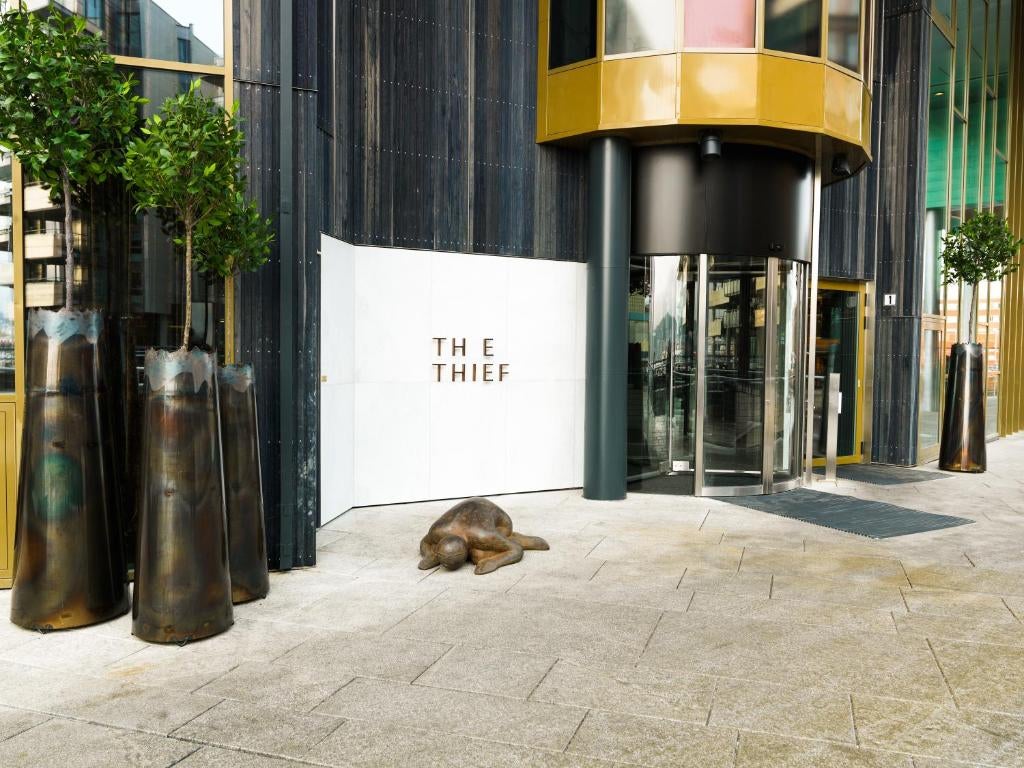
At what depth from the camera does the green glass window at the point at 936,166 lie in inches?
505

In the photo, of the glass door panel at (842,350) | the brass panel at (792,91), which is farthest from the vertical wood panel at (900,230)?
the brass panel at (792,91)

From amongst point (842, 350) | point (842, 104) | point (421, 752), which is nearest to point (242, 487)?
point (421, 752)

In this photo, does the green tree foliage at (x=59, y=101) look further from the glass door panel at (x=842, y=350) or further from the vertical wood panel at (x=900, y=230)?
the vertical wood panel at (x=900, y=230)

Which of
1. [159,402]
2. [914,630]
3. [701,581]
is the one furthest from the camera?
[701,581]

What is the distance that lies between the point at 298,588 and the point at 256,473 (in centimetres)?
87

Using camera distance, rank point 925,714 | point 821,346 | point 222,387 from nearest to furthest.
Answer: point 925,714, point 222,387, point 821,346

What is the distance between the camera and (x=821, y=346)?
12.1m

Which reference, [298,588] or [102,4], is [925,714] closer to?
[298,588]

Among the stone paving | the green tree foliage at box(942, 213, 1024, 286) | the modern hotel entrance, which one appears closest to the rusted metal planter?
the green tree foliage at box(942, 213, 1024, 286)

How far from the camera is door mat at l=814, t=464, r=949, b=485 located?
36.0 ft

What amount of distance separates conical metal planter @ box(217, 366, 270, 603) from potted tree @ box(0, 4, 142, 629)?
2.33ft

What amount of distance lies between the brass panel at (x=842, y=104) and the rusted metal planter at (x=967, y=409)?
425cm

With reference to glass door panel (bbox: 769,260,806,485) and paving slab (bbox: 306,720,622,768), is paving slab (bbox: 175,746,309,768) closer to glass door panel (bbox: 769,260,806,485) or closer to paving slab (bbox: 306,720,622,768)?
paving slab (bbox: 306,720,622,768)

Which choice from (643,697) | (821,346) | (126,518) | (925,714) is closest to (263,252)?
(126,518)
